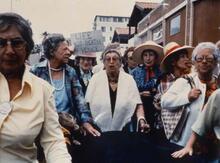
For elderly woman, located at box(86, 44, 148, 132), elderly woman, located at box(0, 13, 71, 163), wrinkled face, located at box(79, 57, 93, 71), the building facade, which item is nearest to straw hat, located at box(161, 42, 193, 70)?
elderly woman, located at box(86, 44, 148, 132)

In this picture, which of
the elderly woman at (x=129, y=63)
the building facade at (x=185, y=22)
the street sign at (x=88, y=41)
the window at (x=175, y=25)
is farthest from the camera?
the window at (x=175, y=25)

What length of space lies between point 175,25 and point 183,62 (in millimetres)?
23944

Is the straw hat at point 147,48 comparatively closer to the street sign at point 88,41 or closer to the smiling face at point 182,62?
the street sign at point 88,41

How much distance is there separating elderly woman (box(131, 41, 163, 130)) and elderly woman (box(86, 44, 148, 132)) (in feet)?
1.81

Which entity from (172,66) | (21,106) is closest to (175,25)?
(172,66)

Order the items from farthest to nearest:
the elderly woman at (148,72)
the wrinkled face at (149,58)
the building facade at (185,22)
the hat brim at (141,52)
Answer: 1. the building facade at (185,22)
2. the hat brim at (141,52)
3. the wrinkled face at (149,58)
4. the elderly woman at (148,72)

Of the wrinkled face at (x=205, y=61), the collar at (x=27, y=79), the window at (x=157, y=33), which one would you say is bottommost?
the collar at (x=27, y=79)

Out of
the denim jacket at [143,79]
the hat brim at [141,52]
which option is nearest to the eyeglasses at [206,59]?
the denim jacket at [143,79]

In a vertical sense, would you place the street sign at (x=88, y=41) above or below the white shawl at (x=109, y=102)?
above

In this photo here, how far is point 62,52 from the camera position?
491cm

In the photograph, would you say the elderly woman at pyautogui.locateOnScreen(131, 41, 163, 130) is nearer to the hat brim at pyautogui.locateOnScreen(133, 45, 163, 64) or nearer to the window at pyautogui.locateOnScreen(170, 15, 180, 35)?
the hat brim at pyautogui.locateOnScreen(133, 45, 163, 64)

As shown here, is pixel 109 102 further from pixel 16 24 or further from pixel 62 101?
pixel 16 24

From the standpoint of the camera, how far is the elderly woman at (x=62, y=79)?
15.1ft

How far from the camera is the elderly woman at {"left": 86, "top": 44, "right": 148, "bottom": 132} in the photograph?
5387 mm
